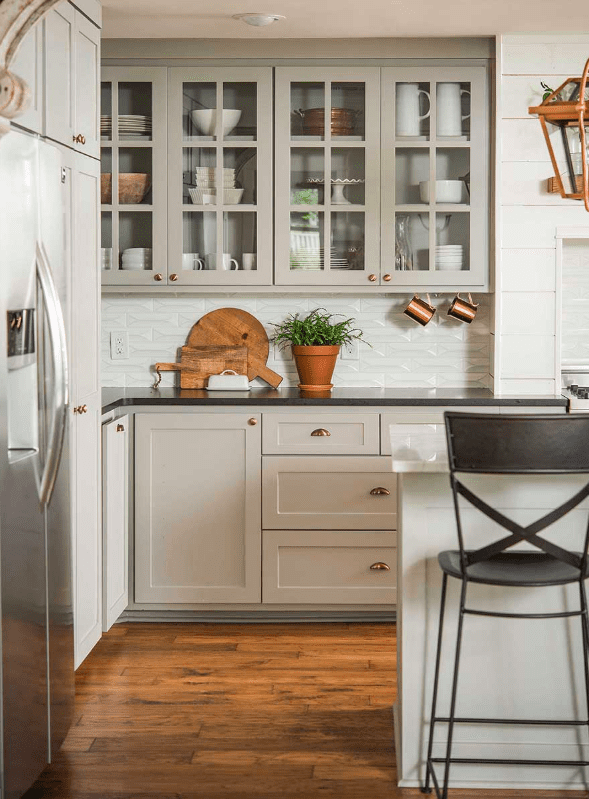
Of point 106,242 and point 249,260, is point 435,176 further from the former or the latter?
point 106,242

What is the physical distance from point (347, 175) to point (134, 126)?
95 cm

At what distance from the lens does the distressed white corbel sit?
2.12 meters

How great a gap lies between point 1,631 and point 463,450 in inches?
46.5

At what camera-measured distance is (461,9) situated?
3715mm

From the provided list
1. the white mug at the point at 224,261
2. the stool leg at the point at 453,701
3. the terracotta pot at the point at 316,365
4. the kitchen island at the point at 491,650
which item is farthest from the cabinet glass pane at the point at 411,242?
the stool leg at the point at 453,701

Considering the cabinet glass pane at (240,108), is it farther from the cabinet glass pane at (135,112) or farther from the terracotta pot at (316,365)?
the terracotta pot at (316,365)

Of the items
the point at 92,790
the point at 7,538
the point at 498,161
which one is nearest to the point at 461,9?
the point at 498,161

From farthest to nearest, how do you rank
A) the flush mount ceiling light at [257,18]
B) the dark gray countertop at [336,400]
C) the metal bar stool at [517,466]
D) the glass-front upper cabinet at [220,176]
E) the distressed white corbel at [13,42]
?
1. the glass-front upper cabinet at [220,176]
2. the dark gray countertop at [336,400]
3. the flush mount ceiling light at [257,18]
4. the metal bar stool at [517,466]
5. the distressed white corbel at [13,42]

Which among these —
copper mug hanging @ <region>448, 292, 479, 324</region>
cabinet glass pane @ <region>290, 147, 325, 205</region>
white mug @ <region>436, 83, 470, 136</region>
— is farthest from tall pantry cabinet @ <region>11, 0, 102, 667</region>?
copper mug hanging @ <region>448, 292, 479, 324</region>

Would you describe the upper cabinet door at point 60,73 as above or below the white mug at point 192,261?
above

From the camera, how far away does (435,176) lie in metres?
4.20

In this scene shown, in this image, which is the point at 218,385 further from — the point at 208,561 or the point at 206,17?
the point at 206,17

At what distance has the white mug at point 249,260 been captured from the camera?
4.23m

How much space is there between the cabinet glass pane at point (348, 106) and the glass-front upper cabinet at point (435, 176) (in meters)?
0.10
